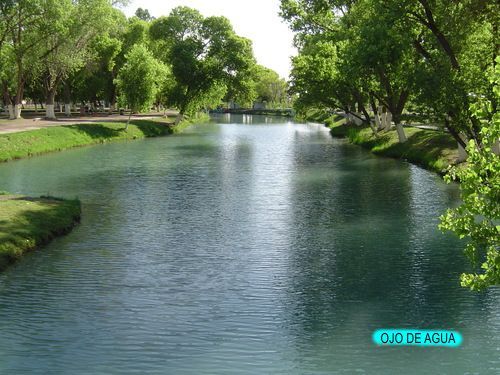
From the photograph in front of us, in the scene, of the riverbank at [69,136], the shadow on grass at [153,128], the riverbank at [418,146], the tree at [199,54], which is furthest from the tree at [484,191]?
the tree at [199,54]

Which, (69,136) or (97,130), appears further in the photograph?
(97,130)

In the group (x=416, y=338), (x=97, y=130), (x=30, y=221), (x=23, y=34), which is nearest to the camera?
(x=416, y=338)

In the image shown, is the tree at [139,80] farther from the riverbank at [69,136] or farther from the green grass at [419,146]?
the green grass at [419,146]

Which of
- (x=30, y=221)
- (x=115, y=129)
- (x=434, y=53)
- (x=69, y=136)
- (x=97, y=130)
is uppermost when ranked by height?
(x=434, y=53)

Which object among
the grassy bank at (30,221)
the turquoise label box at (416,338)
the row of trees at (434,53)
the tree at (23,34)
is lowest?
the turquoise label box at (416,338)

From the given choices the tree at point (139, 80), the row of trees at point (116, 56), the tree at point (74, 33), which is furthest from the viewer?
the tree at point (74, 33)

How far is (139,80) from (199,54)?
18367 mm

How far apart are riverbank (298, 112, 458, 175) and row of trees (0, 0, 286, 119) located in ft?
90.3

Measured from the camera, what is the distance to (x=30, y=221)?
2628 cm

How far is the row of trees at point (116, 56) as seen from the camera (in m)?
76.2

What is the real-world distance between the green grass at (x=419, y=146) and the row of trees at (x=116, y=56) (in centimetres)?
2870

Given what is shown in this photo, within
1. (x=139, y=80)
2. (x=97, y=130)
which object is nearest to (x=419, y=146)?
(x=139, y=80)

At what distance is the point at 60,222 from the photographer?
2764 cm

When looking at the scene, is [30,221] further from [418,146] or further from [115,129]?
[115,129]
